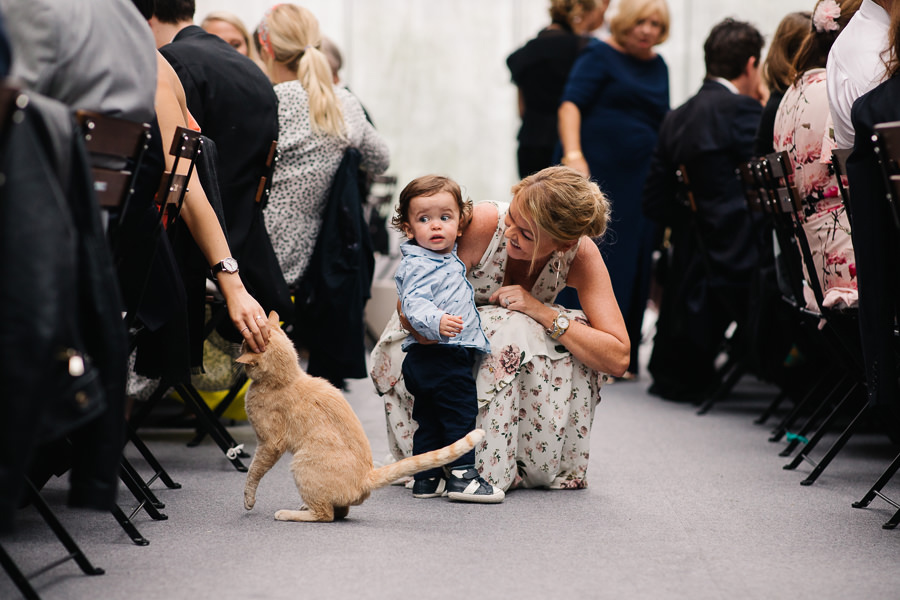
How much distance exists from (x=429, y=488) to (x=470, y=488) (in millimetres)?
135

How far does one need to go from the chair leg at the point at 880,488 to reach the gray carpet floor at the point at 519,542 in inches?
0.9

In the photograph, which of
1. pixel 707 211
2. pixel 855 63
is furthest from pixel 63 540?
pixel 707 211

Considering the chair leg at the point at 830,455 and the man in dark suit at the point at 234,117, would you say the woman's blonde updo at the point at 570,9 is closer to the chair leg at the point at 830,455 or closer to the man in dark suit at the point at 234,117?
the man in dark suit at the point at 234,117

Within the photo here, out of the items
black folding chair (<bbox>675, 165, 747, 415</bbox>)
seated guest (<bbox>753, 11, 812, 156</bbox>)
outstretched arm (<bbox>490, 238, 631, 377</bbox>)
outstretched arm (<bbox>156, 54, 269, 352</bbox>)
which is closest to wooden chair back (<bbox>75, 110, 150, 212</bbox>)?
outstretched arm (<bbox>156, 54, 269, 352</bbox>)

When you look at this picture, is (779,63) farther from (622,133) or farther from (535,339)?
(535,339)

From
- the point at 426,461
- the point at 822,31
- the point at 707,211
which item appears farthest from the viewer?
the point at 707,211

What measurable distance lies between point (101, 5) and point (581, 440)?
160 cm

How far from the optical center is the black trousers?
8.06 ft

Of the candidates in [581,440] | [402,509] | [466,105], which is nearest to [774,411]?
[581,440]

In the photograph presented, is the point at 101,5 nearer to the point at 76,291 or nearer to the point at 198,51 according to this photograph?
the point at 76,291

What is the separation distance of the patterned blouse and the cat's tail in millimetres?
1415

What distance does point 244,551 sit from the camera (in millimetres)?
1979

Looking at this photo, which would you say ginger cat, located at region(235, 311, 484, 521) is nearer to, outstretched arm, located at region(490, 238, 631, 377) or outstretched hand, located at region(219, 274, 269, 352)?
outstretched hand, located at region(219, 274, 269, 352)

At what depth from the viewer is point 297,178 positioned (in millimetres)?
3443
